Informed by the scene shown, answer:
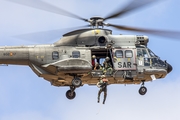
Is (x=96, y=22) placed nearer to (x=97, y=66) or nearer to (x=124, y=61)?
(x=97, y=66)

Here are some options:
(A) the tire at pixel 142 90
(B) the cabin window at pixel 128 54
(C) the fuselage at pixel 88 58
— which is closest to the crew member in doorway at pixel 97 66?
(C) the fuselage at pixel 88 58

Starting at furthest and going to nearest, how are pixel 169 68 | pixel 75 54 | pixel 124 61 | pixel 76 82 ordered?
1. pixel 169 68
2. pixel 124 61
3. pixel 75 54
4. pixel 76 82

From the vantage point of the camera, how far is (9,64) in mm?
40625

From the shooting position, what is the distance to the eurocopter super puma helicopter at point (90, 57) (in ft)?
133

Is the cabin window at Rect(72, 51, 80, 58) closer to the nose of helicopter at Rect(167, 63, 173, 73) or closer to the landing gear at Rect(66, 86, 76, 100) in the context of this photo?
the landing gear at Rect(66, 86, 76, 100)

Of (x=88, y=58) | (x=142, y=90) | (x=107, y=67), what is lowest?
(x=142, y=90)

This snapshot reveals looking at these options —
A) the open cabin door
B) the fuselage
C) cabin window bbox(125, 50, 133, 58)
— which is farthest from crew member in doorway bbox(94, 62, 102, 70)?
cabin window bbox(125, 50, 133, 58)

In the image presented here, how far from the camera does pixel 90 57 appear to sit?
135ft

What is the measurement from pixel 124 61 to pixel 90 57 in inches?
75.1

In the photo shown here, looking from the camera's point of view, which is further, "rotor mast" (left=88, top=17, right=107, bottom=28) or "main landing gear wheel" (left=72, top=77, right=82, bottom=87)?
"rotor mast" (left=88, top=17, right=107, bottom=28)

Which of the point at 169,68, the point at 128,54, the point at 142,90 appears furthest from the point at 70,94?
the point at 169,68

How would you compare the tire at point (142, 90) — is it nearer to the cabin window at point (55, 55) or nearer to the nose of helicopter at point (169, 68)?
the nose of helicopter at point (169, 68)

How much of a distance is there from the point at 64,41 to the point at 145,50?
4.51 meters

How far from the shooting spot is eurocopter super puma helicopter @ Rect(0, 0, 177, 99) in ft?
133
